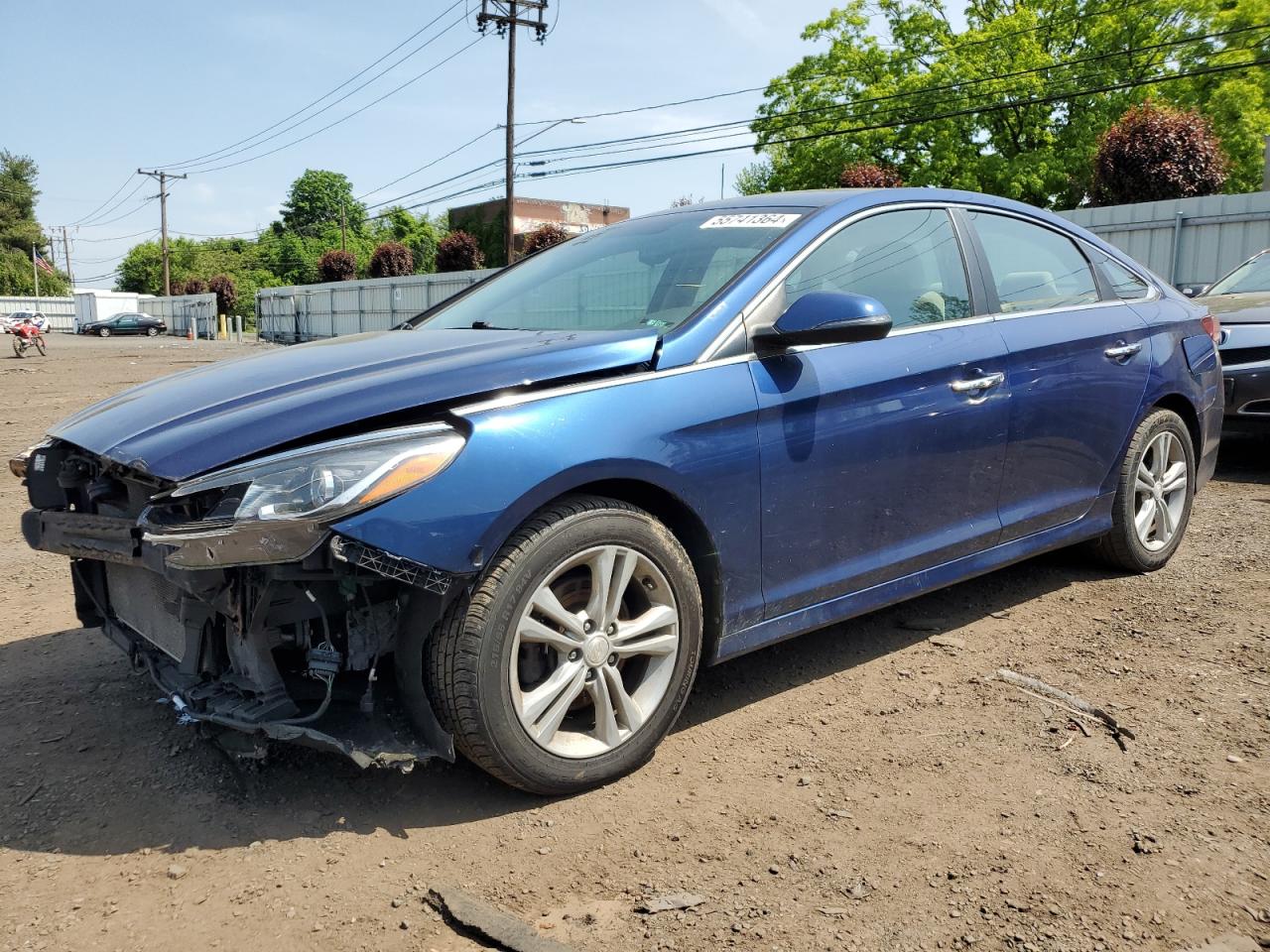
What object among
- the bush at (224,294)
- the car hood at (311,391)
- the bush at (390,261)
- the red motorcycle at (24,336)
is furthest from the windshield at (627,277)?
the bush at (224,294)

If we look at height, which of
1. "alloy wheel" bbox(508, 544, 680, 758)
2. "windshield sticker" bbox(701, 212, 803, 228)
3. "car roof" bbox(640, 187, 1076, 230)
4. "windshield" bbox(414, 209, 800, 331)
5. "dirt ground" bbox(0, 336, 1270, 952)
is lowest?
"dirt ground" bbox(0, 336, 1270, 952)

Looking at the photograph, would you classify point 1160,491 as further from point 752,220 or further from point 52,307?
point 52,307

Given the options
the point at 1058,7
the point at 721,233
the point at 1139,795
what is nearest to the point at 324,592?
the point at 721,233

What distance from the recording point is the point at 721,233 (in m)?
3.47

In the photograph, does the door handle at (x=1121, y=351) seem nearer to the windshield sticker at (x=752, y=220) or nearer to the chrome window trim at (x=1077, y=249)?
the chrome window trim at (x=1077, y=249)

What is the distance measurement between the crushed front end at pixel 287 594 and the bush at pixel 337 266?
45734mm

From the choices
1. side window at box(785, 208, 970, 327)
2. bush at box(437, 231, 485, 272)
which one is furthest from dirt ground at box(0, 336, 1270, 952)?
bush at box(437, 231, 485, 272)

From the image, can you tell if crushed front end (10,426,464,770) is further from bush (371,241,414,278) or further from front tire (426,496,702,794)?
bush (371,241,414,278)

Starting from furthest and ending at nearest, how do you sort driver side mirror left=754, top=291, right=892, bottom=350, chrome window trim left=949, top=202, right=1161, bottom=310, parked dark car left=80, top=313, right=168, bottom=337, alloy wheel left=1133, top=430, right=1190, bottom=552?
parked dark car left=80, top=313, right=168, bottom=337
alloy wheel left=1133, top=430, right=1190, bottom=552
chrome window trim left=949, top=202, right=1161, bottom=310
driver side mirror left=754, top=291, right=892, bottom=350

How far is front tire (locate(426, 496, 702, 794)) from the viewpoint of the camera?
2.44 metres

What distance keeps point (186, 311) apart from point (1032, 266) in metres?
61.1

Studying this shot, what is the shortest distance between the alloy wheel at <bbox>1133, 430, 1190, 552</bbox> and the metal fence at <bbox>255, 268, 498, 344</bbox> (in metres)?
25.7

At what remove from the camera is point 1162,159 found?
17469 mm

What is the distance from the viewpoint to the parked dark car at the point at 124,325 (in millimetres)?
55719
